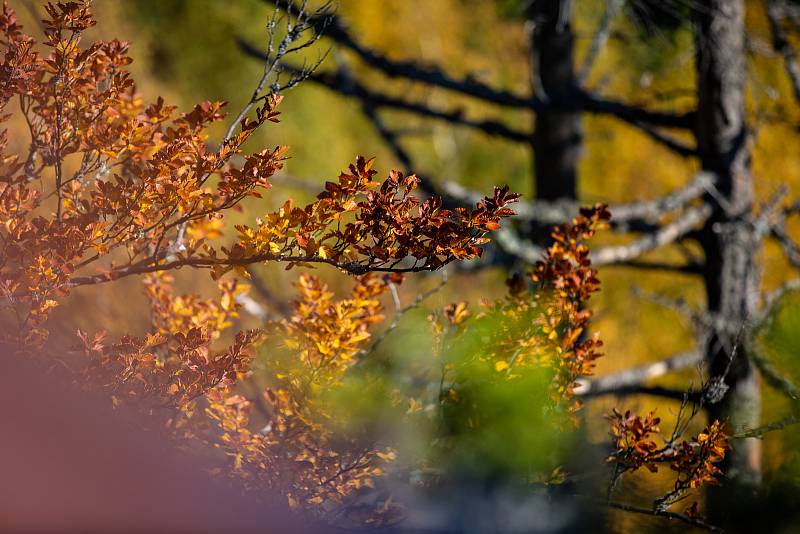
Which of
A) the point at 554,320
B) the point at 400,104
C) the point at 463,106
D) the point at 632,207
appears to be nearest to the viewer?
the point at 554,320

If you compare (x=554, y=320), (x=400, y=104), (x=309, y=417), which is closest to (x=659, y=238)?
(x=400, y=104)

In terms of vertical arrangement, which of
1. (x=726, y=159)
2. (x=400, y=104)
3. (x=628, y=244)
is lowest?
A: (x=628, y=244)

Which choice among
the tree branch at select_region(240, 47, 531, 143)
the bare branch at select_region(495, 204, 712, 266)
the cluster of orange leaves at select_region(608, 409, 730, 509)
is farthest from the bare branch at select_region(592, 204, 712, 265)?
the cluster of orange leaves at select_region(608, 409, 730, 509)

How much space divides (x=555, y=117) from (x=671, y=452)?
8.70ft

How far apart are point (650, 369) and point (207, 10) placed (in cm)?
1203

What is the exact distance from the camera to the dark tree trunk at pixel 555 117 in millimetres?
4000

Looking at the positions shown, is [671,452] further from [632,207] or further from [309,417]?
[632,207]

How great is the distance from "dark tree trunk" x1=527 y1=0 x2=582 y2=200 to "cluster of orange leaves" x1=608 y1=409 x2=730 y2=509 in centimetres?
250

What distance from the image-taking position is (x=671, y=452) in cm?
162

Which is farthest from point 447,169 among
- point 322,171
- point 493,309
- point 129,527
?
point 129,527

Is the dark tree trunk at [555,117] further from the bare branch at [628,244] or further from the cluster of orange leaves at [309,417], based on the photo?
the cluster of orange leaves at [309,417]

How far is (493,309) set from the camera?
1.86 meters

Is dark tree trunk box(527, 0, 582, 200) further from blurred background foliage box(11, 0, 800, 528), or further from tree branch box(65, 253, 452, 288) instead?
tree branch box(65, 253, 452, 288)

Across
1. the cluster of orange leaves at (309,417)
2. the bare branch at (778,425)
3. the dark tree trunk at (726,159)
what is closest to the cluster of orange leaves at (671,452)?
A: the bare branch at (778,425)
